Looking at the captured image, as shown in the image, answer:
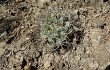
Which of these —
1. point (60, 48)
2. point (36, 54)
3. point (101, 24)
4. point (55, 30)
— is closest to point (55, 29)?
point (55, 30)

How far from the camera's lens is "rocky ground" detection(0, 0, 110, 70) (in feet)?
8.36

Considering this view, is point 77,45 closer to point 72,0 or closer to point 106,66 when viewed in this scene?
point 106,66

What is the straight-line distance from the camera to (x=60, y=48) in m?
2.63

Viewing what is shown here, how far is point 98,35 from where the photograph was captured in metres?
Answer: 2.65

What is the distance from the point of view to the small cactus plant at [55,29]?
8.59ft

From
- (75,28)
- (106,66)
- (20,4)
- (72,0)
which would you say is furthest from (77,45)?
(20,4)

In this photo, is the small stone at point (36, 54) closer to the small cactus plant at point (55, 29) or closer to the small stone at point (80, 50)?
the small cactus plant at point (55, 29)

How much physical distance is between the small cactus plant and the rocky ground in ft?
0.24

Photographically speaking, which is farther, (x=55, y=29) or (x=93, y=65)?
(x=55, y=29)

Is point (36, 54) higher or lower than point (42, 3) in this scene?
lower

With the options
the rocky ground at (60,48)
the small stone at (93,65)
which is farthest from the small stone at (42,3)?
the small stone at (93,65)

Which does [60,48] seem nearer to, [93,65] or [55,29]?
[55,29]

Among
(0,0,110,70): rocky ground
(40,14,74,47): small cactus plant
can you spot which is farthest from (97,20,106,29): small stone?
(40,14,74,47): small cactus plant

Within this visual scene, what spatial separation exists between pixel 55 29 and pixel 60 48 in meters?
0.20
